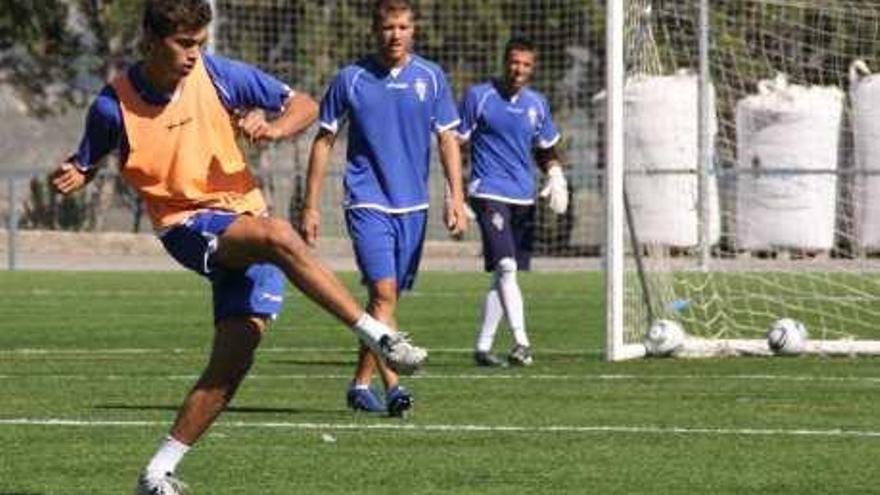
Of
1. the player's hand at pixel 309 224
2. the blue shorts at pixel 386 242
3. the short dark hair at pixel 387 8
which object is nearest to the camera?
the player's hand at pixel 309 224

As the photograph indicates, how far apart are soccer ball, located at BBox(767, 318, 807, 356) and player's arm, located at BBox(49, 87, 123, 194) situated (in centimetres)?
929

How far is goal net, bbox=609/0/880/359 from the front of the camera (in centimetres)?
2059

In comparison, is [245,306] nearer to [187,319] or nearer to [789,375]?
[789,375]

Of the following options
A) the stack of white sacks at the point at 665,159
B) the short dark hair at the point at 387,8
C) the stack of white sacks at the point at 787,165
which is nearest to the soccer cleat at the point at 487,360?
the stack of white sacks at the point at 665,159

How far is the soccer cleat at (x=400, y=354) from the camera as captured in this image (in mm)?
9898

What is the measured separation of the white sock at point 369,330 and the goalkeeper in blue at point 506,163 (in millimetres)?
8668

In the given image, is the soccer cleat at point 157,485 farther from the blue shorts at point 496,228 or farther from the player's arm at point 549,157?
the player's arm at point 549,157

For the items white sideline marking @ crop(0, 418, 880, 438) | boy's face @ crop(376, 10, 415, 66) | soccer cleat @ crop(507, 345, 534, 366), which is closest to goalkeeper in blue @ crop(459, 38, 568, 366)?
soccer cleat @ crop(507, 345, 534, 366)

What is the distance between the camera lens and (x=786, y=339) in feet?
62.1

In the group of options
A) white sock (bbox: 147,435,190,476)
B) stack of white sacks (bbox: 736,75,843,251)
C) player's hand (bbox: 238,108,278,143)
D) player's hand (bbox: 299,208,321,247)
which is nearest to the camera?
player's hand (bbox: 238,108,278,143)

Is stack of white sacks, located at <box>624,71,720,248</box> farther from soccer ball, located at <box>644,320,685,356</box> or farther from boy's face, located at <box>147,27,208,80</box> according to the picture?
boy's face, located at <box>147,27,208,80</box>

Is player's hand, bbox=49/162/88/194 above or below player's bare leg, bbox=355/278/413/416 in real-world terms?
above

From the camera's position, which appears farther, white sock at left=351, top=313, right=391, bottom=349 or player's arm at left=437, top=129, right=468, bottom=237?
player's arm at left=437, top=129, right=468, bottom=237

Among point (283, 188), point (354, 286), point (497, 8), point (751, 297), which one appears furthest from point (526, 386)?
point (283, 188)
